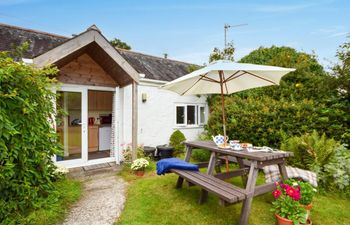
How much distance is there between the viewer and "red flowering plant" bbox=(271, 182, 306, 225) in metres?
2.82

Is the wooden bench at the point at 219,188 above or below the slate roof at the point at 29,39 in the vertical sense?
below

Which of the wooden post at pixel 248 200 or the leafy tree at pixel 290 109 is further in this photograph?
the leafy tree at pixel 290 109

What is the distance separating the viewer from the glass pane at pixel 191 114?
9.94 meters

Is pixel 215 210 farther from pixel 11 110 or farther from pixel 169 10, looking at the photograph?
pixel 169 10

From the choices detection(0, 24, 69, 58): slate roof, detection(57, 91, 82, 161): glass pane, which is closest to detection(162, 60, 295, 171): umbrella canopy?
detection(57, 91, 82, 161): glass pane

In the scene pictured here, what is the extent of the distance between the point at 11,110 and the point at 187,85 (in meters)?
3.44

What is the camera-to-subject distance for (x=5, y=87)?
288 centimetres

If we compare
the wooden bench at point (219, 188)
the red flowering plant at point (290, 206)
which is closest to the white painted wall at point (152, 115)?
the wooden bench at point (219, 188)

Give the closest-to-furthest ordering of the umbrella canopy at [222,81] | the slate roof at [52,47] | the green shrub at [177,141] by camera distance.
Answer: the umbrella canopy at [222,81] → the slate roof at [52,47] → the green shrub at [177,141]

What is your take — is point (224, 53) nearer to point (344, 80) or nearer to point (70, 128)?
point (344, 80)

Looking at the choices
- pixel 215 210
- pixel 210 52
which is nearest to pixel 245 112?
pixel 215 210

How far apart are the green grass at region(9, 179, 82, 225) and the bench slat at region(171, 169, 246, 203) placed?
7.63 ft

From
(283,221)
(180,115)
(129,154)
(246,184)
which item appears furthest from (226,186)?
(180,115)

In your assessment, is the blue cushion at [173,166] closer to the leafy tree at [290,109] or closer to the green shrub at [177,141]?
the leafy tree at [290,109]
